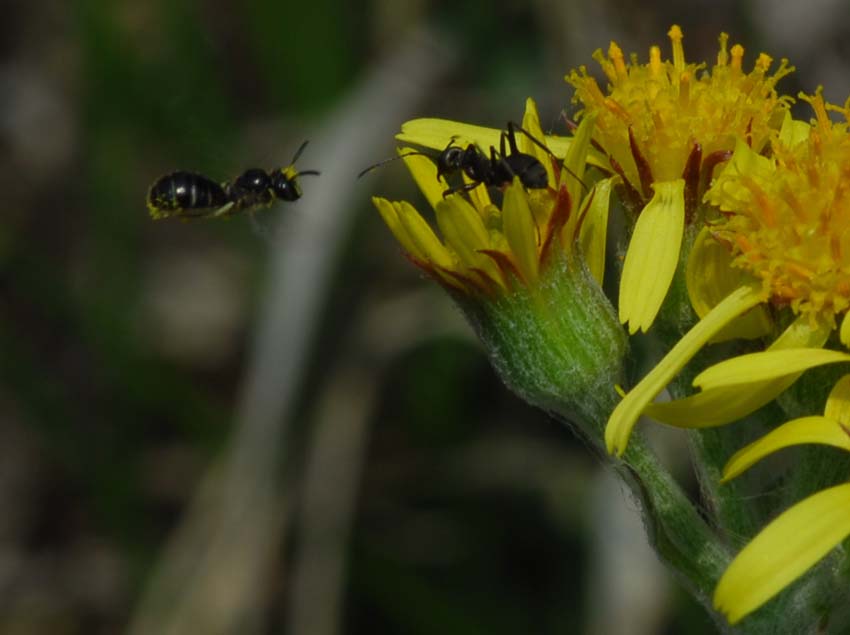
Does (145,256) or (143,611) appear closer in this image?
(143,611)

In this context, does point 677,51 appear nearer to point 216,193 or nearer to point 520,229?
point 520,229

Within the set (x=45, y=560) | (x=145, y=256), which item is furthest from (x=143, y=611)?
(x=145, y=256)

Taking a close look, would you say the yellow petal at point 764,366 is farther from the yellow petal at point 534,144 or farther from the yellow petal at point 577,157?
the yellow petal at point 534,144

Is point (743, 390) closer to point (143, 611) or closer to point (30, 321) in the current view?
point (143, 611)

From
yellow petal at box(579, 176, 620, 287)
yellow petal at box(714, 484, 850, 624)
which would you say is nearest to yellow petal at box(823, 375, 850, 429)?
yellow petal at box(714, 484, 850, 624)

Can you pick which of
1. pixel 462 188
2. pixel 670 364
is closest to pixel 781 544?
pixel 670 364
